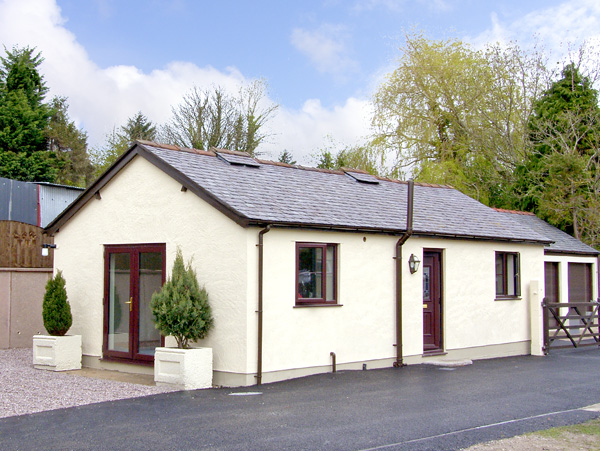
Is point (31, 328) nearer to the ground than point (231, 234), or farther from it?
nearer to the ground

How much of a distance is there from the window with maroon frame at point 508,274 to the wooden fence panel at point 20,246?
12.2 meters

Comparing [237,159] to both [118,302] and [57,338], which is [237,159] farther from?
[57,338]

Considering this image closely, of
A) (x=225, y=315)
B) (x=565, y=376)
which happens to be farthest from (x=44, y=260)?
(x=565, y=376)

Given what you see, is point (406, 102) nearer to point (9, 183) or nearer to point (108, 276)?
point (9, 183)

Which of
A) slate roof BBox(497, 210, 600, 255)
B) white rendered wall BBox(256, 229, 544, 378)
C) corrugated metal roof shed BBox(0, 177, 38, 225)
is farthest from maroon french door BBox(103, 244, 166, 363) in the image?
slate roof BBox(497, 210, 600, 255)

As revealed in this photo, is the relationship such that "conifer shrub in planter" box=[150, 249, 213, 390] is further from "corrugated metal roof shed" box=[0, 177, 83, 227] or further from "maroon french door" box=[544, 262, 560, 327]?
"maroon french door" box=[544, 262, 560, 327]

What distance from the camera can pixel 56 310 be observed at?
14242mm

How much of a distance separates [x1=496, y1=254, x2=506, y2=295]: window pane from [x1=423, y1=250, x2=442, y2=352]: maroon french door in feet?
8.00

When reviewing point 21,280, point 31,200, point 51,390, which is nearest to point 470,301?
point 51,390

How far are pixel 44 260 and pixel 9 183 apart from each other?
426 centimetres

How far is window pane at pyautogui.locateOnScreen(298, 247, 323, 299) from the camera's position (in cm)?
1320

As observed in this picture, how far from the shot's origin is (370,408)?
9922 millimetres

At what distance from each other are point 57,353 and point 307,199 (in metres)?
6.02

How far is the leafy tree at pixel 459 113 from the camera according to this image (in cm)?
3216
